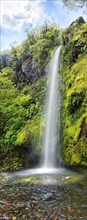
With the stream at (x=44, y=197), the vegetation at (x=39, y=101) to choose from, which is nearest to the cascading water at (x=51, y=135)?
the vegetation at (x=39, y=101)

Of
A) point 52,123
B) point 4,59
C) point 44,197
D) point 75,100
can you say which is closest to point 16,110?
point 52,123

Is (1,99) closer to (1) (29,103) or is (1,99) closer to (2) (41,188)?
(1) (29,103)

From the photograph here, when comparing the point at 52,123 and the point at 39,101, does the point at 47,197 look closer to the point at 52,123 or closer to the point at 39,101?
the point at 52,123

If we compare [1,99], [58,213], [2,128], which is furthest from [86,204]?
[1,99]

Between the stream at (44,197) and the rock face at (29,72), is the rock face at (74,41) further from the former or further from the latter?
the stream at (44,197)

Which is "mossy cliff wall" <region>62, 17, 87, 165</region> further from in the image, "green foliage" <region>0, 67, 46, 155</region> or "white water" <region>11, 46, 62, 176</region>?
"green foliage" <region>0, 67, 46, 155</region>

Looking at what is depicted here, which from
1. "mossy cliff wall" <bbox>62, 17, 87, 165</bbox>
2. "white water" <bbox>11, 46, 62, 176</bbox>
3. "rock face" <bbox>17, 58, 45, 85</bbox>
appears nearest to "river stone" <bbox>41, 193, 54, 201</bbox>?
"white water" <bbox>11, 46, 62, 176</bbox>
